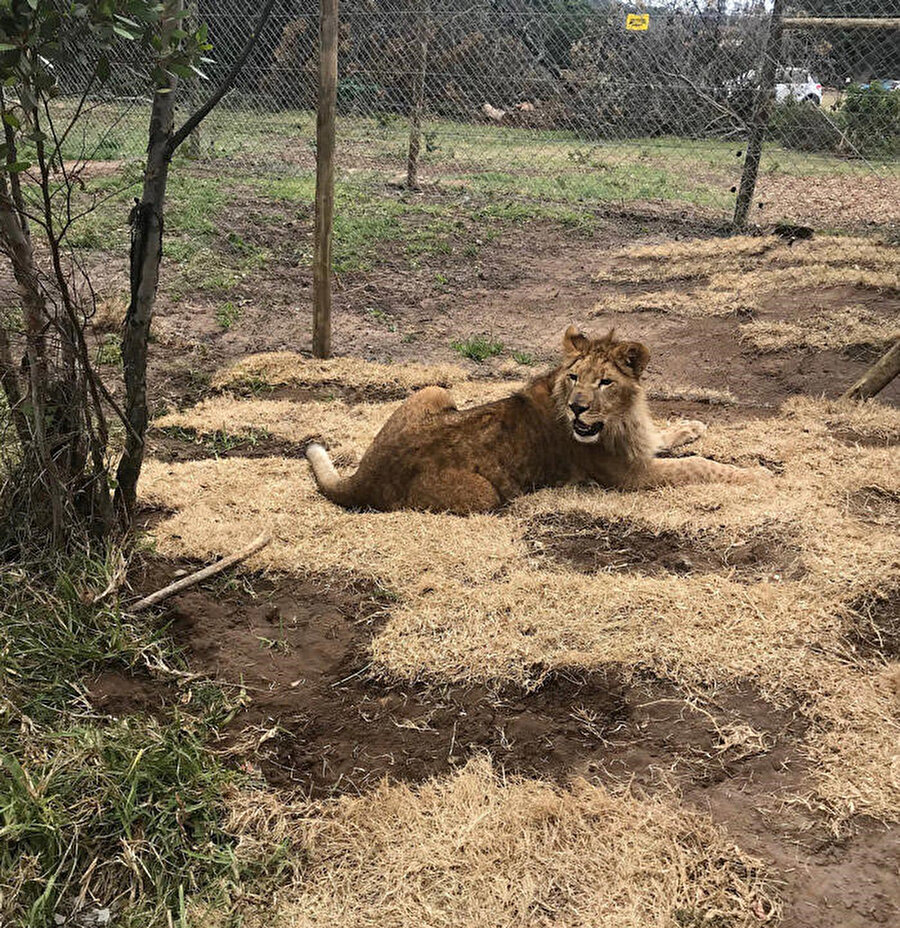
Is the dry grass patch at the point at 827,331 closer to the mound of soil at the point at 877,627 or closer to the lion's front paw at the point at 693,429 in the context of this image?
the lion's front paw at the point at 693,429

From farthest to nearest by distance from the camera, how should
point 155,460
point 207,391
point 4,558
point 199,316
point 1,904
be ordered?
point 199,316
point 207,391
point 155,460
point 4,558
point 1,904

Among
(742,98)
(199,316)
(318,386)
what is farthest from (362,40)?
(318,386)

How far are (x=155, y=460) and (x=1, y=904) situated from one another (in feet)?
12.0

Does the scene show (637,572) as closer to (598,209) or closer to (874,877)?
(874,877)

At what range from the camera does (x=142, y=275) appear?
3.90 meters

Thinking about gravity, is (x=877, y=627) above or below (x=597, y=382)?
below

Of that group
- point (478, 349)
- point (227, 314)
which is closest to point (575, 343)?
point (478, 349)

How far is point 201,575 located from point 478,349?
4.38 meters

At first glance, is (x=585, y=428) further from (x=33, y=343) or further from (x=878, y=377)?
(x=33, y=343)

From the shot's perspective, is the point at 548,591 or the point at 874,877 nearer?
the point at 874,877

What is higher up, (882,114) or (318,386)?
(882,114)

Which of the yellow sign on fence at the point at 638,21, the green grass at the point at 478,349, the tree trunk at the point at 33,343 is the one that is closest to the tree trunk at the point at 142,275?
the tree trunk at the point at 33,343

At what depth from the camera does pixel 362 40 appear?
1330cm

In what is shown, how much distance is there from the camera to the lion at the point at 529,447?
4.94 m
